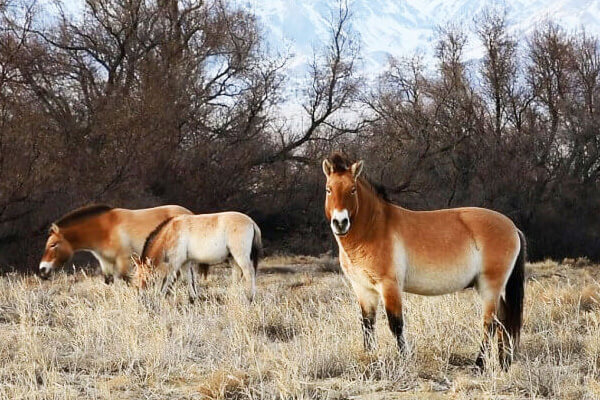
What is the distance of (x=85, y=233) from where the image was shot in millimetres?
11516

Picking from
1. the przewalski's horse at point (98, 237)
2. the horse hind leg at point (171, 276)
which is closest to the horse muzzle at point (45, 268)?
the przewalski's horse at point (98, 237)

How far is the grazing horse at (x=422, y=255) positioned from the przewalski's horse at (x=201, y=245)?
4.32 metres

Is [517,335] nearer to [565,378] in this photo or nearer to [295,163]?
[565,378]

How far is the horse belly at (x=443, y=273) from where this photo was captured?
620 cm

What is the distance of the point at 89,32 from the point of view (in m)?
26.4

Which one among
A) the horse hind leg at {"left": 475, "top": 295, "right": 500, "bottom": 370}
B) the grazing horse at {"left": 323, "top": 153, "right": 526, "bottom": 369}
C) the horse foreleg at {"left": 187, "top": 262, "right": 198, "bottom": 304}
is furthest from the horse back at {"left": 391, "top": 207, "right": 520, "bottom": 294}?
the horse foreleg at {"left": 187, "top": 262, "right": 198, "bottom": 304}

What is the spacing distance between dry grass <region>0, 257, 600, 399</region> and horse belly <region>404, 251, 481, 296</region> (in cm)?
51

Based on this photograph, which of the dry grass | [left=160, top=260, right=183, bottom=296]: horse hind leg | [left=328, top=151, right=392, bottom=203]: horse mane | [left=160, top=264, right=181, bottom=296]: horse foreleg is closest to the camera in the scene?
the dry grass

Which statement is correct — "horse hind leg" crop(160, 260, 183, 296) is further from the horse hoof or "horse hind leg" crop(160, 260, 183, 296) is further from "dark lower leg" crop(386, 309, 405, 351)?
the horse hoof

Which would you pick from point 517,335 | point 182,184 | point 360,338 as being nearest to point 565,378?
point 517,335

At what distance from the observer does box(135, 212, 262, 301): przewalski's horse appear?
10062 mm

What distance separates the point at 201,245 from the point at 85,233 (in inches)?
91.3

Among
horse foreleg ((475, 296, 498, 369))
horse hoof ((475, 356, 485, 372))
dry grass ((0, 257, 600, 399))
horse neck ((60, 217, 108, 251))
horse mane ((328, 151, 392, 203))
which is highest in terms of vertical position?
horse mane ((328, 151, 392, 203))

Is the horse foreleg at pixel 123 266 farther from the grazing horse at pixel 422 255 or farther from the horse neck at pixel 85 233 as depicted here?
the grazing horse at pixel 422 255
